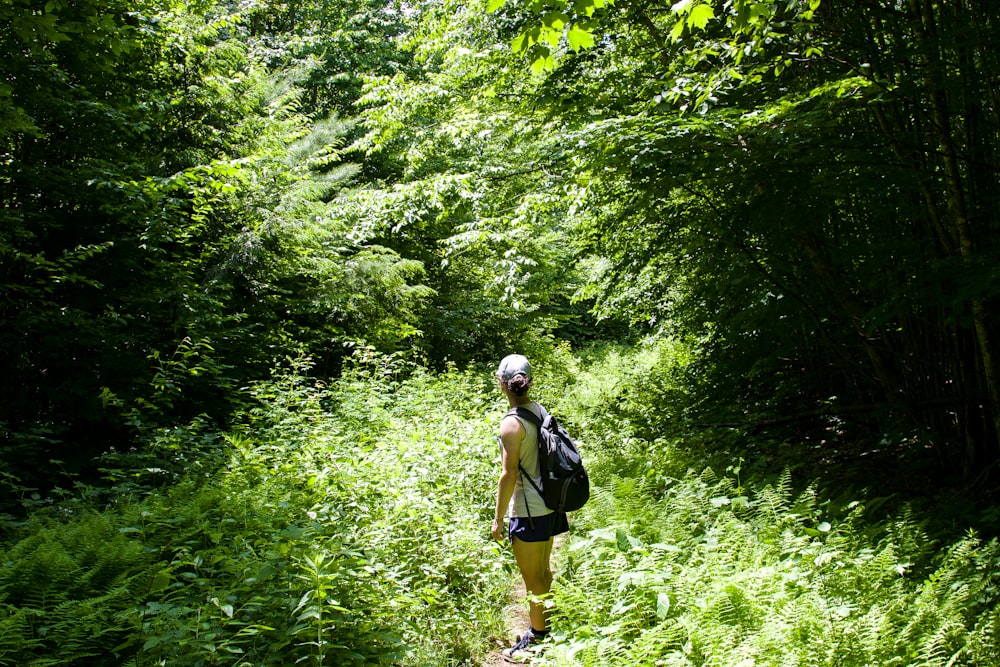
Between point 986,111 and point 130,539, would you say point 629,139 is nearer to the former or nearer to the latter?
point 986,111

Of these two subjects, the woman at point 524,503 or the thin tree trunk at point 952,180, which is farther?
the thin tree trunk at point 952,180

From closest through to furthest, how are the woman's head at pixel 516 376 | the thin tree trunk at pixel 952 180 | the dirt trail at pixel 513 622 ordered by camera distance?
the woman's head at pixel 516 376, the dirt trail at pixel 513 622, the thin tree trunk at pixel 952 180

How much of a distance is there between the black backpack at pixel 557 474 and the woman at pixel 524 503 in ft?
0.13

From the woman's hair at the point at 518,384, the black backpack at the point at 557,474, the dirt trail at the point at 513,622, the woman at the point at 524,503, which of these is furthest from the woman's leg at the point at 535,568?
the woman's hair at the point at 518,384

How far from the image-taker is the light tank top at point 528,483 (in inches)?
163

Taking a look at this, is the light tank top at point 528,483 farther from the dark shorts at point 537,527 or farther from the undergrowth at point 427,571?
the undergrowth at point 427,571

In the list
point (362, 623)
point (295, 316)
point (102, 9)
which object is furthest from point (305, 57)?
point (362, 623)

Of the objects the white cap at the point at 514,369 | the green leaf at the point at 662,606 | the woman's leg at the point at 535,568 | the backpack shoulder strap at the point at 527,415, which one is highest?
the white cap at the point at 514,369

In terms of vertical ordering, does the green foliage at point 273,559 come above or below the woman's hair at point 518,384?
below

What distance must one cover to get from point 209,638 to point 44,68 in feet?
25.0

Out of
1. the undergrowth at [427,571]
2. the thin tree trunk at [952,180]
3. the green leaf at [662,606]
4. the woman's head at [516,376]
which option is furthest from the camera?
the thin tree trunk at [952,180]

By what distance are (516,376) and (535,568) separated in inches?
51.6

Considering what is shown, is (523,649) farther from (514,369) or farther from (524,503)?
(514,369)

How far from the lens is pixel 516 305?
876 cm
